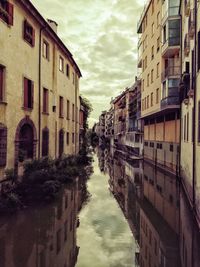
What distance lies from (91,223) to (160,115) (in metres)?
21.5

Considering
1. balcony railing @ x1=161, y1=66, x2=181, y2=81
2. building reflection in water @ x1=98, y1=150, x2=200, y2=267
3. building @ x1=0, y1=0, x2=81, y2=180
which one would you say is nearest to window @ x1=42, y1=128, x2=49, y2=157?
building @ x1=0, y1=0, x2=81, y2=180

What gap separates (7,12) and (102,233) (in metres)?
10.4

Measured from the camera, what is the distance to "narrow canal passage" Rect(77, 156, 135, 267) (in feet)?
23.0

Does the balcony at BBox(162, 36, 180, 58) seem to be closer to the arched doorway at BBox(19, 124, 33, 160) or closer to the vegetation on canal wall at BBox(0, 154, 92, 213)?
the arched doorway at BBox(19, 124, 33, 160)

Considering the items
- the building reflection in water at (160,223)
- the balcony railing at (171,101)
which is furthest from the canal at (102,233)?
the balcony railing at (171,101)

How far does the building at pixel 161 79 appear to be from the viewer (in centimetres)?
2292

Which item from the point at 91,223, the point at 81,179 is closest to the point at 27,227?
the point at 91,223

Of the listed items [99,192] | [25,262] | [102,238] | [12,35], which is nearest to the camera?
[25,262]

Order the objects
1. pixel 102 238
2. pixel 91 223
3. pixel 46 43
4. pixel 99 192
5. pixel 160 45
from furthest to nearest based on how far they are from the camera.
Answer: pixel 160 45 → pixel 46 43 → pixel 99 192 → pixel 91 223 → pixel 102 238

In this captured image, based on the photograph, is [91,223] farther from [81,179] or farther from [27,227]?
[81,179]

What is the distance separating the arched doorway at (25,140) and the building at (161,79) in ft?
36.4

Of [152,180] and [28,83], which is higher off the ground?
[28,83]

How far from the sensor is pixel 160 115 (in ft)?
98.1

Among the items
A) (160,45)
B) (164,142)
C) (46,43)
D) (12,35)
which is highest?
(160,45)
